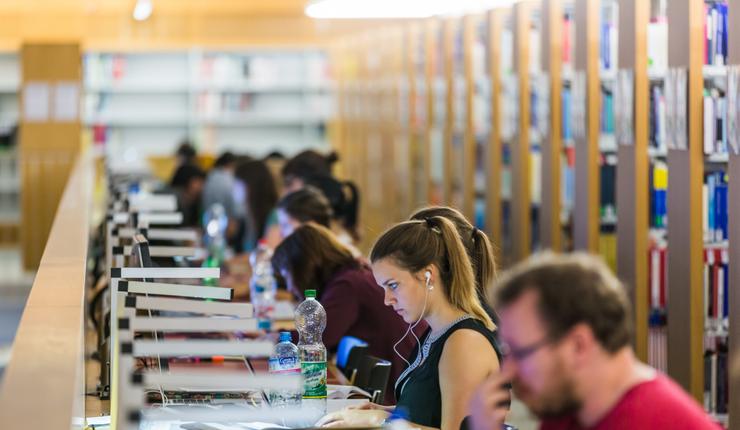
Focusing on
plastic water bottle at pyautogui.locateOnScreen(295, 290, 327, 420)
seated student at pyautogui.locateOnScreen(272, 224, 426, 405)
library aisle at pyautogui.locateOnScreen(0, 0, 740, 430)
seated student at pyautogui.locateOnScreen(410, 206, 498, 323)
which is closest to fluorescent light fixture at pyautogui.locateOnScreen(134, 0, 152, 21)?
library aisle at pyautogui.locateOnScreen(0, 0, 740, 430)

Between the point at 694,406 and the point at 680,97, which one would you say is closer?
the point at 694,406

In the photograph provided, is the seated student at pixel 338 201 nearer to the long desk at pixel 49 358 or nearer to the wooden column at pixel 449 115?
the wooden column at pixel 449 115

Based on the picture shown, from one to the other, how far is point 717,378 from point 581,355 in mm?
3011

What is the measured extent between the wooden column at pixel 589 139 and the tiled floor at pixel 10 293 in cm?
385

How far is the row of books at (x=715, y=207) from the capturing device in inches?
144

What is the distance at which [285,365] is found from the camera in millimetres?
2188

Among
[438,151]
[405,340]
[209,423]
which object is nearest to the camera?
[209,423]

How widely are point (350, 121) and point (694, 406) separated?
28.3 feet

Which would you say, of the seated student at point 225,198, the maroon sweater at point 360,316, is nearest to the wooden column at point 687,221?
the maroon sweater at point 360,316

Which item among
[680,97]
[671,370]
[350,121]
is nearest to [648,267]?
[671,370]

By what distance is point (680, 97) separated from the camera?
3.45 meters

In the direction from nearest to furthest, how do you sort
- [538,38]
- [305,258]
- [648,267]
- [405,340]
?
[405,340] → [305,258] → [648,267] → [538,38]

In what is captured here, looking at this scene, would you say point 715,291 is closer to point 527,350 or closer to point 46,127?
point 527,350

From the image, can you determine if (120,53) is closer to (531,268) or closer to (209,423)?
(209,423)
